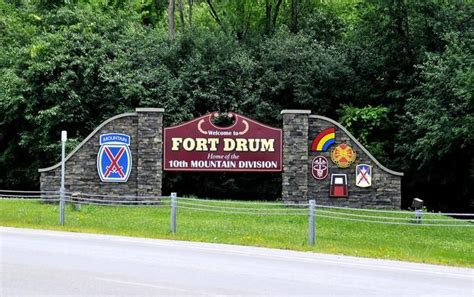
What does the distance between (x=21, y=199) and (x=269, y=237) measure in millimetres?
14590

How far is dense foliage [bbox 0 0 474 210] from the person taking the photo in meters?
31.0

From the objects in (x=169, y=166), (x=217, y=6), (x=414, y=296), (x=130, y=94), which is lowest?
(x=414, y=296)

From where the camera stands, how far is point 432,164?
2988 centimetres

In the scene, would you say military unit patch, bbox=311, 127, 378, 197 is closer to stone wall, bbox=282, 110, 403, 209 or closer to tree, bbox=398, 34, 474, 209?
stone wall, bbox=282, 110, 403, 209

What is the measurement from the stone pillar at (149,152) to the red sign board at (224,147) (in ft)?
1.26

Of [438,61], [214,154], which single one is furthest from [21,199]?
[438,61]

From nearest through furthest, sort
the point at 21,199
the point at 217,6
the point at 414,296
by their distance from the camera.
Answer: the point at 414,296
the point at 21,199
the point at 217,6

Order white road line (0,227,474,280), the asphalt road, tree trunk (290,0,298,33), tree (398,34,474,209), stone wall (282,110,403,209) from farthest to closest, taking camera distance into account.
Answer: tree trunk (290,0,298,33), tree (398,34,474,209), stone wall (282,110,403,209), white road line (0,227,474,280), the asphalt road

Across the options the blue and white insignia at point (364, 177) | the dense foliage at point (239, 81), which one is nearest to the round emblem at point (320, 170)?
the blue and white insignia at point (364, 177)

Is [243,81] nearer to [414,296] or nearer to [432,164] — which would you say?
[432,164]

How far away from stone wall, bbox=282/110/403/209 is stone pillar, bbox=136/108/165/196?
15.6ft

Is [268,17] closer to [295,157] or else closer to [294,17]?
[294,17]

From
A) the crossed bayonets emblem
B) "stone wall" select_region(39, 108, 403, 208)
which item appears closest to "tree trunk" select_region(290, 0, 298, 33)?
"stone wall" select_region(39, 108, 403, 208)

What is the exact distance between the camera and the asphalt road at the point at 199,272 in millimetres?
9695
